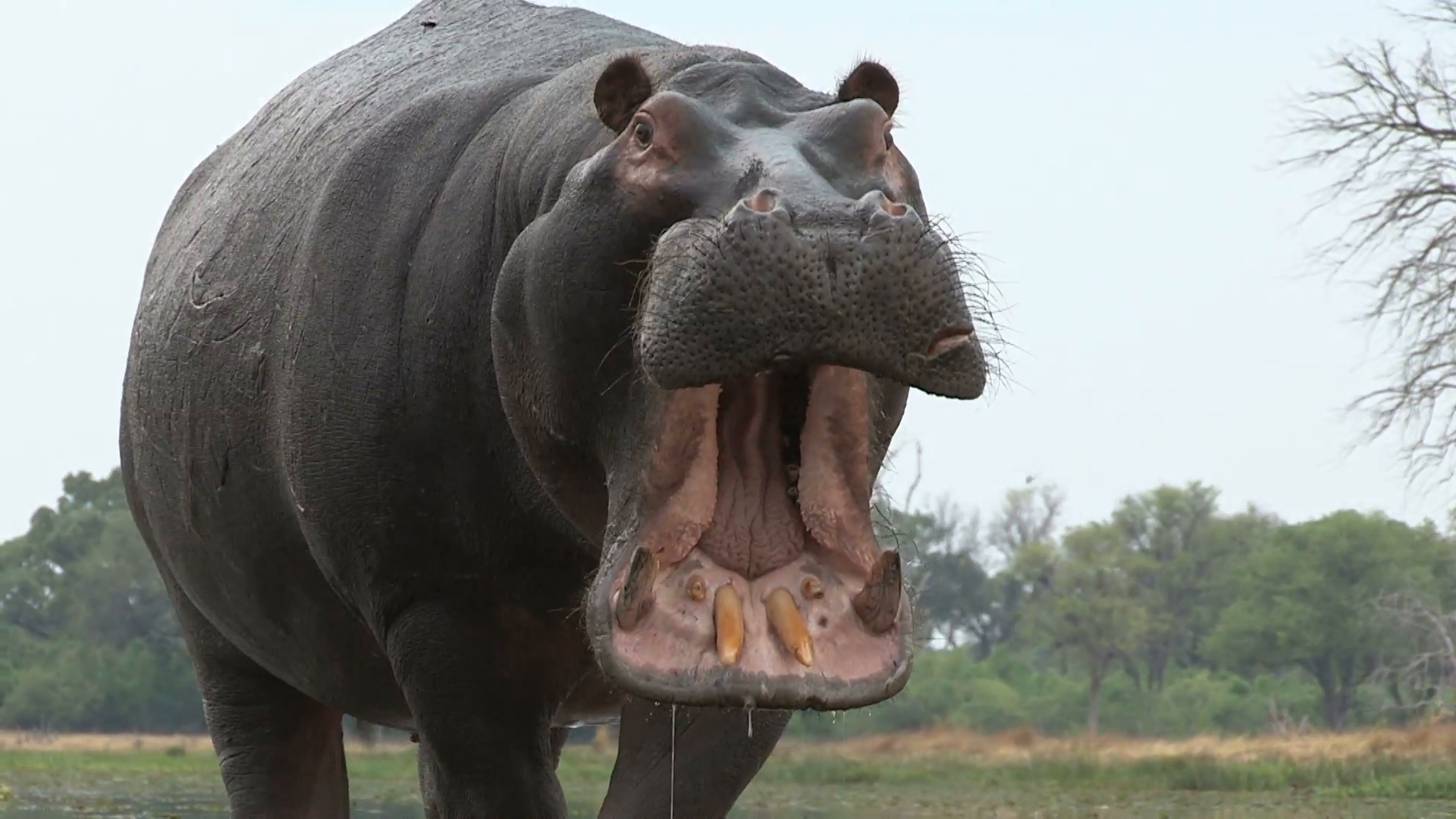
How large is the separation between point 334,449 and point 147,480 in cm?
119

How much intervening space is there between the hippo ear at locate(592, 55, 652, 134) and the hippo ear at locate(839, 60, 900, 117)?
291 mm

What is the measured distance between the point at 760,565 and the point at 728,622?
13 cm

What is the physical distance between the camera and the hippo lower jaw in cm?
285

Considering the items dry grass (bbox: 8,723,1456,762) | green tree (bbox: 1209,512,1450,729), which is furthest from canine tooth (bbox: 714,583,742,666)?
green tree (bbox: 1209,512,1450,729)

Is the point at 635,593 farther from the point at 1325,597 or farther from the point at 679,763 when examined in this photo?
the point at 1325,597

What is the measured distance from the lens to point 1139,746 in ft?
83.5

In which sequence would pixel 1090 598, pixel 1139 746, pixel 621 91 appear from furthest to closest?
1. pixel 1090 598
2. pixel 1139 746
3. pixel 621 91

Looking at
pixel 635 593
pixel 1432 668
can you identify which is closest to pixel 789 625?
pixel 635 593

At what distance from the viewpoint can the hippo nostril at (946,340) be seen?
9.41ft

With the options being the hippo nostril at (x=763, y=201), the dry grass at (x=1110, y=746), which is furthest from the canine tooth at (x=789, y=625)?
the dry grass at (x=1110, y=746)

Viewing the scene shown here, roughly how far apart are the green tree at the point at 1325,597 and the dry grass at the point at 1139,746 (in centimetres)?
1619

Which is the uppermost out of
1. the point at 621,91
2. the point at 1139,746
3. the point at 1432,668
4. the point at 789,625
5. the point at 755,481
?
the point at 1432,668

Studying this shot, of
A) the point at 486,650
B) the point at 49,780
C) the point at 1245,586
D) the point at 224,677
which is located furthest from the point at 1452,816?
the point at 1245,586

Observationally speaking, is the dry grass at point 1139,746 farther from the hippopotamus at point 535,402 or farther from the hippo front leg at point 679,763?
the hippo front leg at point 679,763
